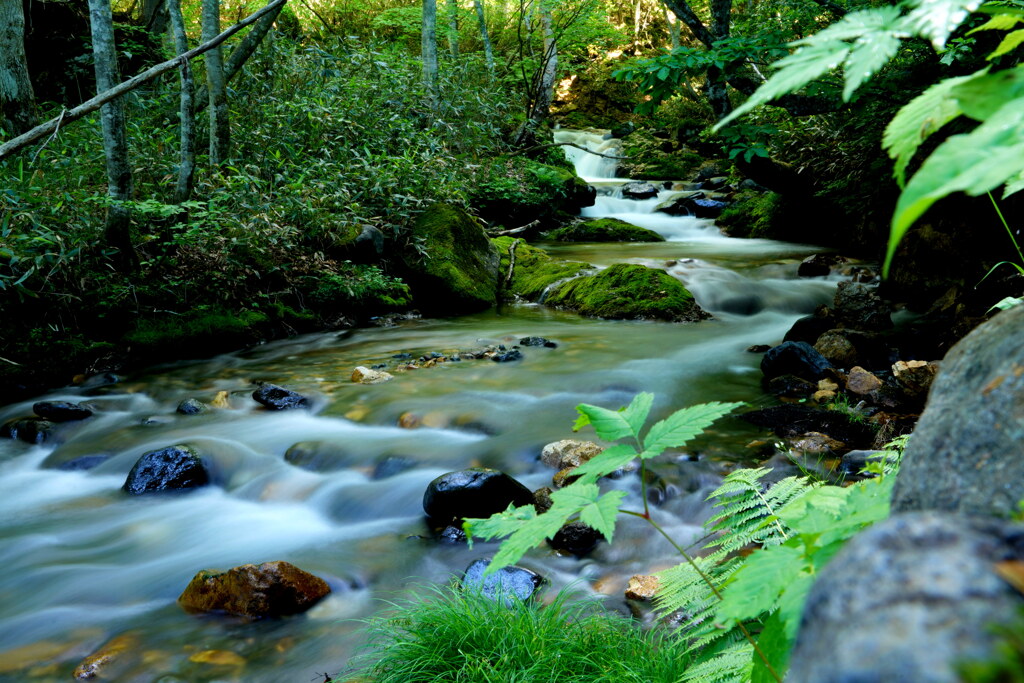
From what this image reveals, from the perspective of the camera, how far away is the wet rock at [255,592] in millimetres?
3252

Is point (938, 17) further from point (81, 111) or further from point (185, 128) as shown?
point (185, 128)

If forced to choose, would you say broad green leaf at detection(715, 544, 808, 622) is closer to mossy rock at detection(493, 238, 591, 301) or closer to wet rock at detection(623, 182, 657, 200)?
mossy rock at detection(493, 238, 591, 301)

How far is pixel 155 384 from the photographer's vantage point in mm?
6816

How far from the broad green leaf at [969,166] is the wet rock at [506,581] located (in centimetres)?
263

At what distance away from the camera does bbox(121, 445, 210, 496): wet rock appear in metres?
4.73

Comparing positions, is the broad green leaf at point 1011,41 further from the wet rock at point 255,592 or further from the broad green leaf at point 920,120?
the wet rock at point 255,592

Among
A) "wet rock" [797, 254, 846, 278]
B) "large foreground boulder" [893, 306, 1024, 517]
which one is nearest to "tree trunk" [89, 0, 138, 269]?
"large foreground boulder" [893, 306, 1024, 517]

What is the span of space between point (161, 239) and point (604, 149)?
1952cm

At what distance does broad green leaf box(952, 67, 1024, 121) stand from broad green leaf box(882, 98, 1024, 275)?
0.06 meters

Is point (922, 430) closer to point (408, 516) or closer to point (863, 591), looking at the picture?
point (863, 591)

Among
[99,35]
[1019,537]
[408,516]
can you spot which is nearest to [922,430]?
[1019,537]

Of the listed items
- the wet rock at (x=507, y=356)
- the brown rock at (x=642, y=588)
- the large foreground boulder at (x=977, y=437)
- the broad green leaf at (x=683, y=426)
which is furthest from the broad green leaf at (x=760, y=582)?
the wet rock at (x=507, y=356)

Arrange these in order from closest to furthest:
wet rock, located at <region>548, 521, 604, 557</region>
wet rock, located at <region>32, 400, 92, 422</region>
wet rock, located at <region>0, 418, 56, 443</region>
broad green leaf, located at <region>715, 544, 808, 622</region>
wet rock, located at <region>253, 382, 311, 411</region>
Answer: broad green leaf, located at <region>715, 544, 808, 622</region>
wet rock, located at <region>548, 521, 604, 557</region>
wet rock, located at <region>0, 418, 56, 443</region>
wet rock, located at <region>32, 400, 92, 422</region>
wet rock, located at <region>253, 382, 311, 411</region>

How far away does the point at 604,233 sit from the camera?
15.6m
